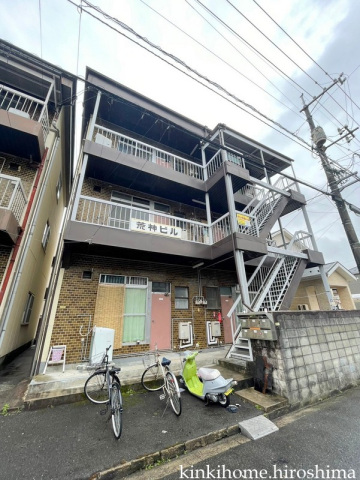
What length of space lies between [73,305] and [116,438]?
3967 millimetres

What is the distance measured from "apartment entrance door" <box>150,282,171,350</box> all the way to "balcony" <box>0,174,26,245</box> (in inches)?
A: 180

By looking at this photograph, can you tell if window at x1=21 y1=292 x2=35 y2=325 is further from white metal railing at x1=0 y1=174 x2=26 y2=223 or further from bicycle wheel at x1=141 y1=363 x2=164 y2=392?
bicycle wheel at x1=141 y1=363 x2=164 y2=392

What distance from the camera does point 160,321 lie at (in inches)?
279

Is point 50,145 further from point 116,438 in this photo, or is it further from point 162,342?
point 116,438

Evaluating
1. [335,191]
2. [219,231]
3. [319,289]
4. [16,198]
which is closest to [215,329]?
[219,231]

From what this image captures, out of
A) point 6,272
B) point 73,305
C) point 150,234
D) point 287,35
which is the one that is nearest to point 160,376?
point 73,305

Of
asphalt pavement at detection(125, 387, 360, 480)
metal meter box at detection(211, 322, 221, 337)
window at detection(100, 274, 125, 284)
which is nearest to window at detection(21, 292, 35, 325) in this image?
window at detection(100, 274, 125, 284)

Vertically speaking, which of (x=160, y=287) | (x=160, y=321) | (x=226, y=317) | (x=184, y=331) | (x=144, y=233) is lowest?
(x=184, y=331)

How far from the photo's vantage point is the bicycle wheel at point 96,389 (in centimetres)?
407

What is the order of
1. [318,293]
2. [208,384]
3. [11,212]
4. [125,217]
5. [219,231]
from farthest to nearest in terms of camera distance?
[318,293] < [219,231] < [125,217] < [11,212] < [208,384]

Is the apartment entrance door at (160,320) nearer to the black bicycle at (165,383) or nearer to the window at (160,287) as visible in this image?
the window at (160,287)

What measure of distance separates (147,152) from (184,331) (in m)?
7.15

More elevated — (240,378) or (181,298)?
(181,298)

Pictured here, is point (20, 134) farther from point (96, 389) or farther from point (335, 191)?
point (335, 191)
